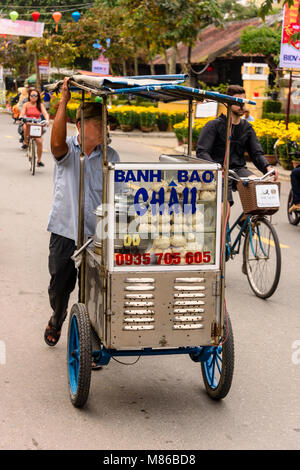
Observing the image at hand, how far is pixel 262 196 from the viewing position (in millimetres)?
6996

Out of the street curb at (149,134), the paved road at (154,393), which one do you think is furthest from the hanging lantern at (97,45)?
the paved road at (154,393)

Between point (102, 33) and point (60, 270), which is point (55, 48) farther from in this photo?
point (60, 270)

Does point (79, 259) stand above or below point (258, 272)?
above

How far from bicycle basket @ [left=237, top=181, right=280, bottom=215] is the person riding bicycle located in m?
0.35

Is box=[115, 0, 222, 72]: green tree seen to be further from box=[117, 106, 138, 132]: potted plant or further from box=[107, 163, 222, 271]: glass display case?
box=[107, 163, 222, 271]: glass display case

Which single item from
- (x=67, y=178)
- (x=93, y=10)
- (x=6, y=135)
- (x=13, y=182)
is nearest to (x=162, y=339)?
(x=67, y=178)

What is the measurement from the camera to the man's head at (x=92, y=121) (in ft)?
16.1

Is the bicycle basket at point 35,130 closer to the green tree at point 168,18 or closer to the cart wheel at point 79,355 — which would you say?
the green tree at point 168,18

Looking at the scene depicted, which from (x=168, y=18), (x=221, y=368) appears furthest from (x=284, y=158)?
(x=221, y=368)

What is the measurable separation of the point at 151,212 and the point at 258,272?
11.1 ft

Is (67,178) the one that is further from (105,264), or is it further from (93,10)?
(93,10)

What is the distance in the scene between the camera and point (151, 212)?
444 centimetres

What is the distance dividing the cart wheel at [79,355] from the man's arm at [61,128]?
1.01 m

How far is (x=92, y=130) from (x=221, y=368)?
5.61ft
